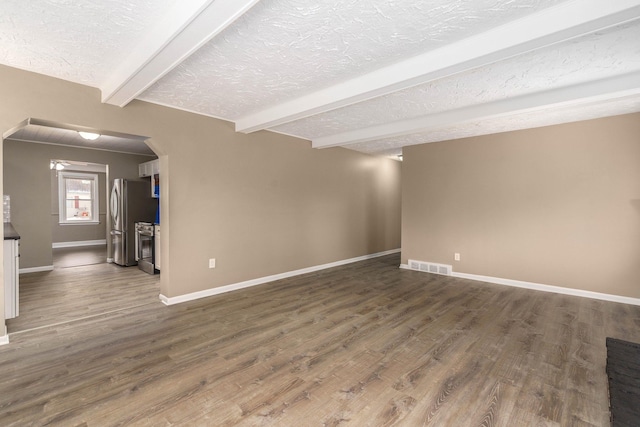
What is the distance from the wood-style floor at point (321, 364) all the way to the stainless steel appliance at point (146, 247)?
1.95m

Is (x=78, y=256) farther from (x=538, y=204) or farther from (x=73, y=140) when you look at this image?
(x=538, y=204)

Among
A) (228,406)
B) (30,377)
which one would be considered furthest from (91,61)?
(228,406)

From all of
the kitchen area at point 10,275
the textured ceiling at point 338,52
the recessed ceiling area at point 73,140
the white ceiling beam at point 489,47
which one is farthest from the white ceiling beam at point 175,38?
the recessed ceiling area at point 73,140

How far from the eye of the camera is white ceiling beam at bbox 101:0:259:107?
5.24ft

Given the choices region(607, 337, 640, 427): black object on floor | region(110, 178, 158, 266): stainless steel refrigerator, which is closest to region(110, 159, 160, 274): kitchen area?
region(110, 178, 158, 266): stainless steel refrigerator

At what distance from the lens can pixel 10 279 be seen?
281cm

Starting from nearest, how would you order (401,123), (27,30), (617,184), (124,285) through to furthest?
(27,30) → (617,184) → (401,123) → (124,285)

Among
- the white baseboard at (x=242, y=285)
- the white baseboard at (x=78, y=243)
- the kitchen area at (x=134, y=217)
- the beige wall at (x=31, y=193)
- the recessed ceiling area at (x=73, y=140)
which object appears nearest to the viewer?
the white baseboard at (x=242, y=285)

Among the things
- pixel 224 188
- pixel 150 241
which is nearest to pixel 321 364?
pixel 224 188

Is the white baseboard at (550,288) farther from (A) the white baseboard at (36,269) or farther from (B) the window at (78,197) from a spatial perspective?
(B) the window at (78,197)

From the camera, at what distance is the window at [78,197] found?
8422 mm

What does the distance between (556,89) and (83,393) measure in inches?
191

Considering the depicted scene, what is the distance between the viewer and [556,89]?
2951 mm

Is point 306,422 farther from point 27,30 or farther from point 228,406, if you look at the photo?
point 27,30
